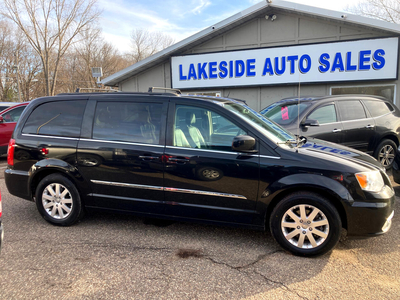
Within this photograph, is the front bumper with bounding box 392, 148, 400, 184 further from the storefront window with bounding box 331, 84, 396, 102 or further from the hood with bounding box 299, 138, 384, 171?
the storefront window with bounding box 331, 84, 396, 102

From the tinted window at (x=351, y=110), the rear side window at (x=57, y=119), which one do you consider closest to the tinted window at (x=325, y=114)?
the tinted window at (x=351, y=110)

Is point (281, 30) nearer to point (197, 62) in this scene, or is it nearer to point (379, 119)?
point (197, 62)

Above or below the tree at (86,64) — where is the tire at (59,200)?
below

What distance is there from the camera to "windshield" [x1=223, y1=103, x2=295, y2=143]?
3.41 m

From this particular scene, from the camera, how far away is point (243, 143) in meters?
3.13

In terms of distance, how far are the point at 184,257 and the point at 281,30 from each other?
9752 mm

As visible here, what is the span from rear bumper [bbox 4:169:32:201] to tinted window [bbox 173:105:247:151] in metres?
2.21

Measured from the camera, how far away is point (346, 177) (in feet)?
9.84

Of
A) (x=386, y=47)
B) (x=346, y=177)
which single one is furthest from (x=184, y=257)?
(x=386, y=47)

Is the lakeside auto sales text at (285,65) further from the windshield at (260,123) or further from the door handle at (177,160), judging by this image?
the door handle at (177,160)

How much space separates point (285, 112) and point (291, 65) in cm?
478

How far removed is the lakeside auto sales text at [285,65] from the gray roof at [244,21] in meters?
0.74

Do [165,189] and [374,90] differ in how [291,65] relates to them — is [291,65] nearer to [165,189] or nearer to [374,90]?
[374,90]

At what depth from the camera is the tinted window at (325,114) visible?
19.9ft
